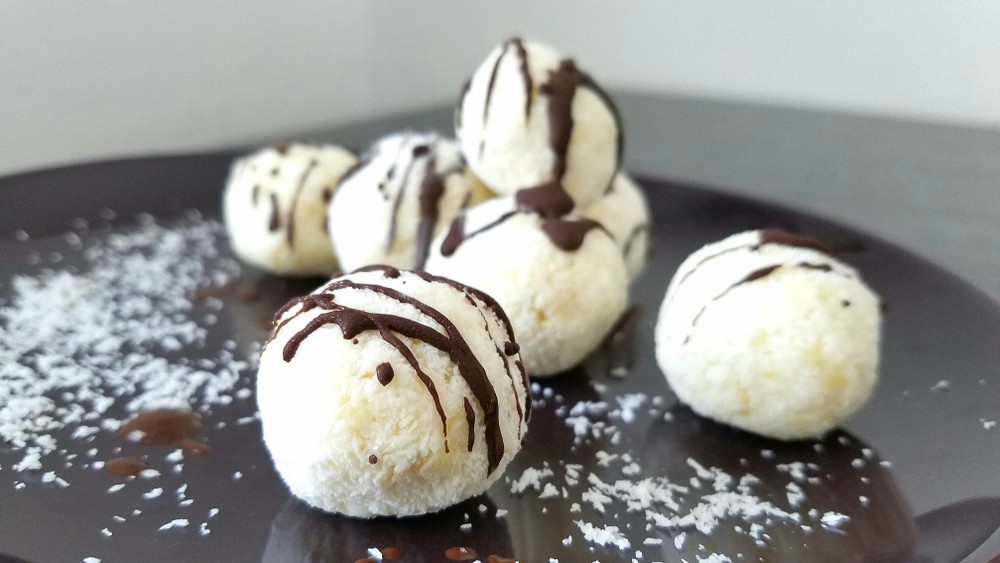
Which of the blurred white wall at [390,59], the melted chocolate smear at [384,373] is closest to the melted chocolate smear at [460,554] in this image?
the melted chocolate smear at [384,373]

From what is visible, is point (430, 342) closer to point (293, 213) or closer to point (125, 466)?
point (125, 466)

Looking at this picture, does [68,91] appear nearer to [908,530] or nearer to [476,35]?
[476,35]

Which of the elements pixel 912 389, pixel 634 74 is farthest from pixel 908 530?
pixel 634 74

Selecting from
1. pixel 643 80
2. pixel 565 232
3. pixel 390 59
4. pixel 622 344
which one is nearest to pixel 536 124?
pixel 565 232

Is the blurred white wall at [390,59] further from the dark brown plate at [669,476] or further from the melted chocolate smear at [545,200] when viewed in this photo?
the melted chocolate smear at [545,200]

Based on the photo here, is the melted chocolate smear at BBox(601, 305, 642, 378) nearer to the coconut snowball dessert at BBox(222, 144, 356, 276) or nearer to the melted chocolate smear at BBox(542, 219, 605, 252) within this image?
the melted chocolate smear at BBox(542, 219, 605, 252)

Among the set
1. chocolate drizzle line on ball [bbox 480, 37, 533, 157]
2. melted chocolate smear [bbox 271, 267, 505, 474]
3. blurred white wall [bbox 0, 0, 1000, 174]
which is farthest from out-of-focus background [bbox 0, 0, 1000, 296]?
melted chocolate smear [bbox 271, 267, 505, 474]
